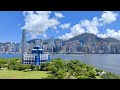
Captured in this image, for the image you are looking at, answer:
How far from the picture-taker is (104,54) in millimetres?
3896

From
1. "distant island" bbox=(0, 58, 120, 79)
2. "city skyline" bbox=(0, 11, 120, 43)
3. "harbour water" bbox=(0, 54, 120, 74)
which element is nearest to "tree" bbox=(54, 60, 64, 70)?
"distant island" bbox=(0, 58, 120, 79)

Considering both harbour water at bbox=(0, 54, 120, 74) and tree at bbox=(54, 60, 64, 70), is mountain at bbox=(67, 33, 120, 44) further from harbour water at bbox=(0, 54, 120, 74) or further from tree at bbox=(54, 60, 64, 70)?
tree at bbox=(54, 60, 64, 70)

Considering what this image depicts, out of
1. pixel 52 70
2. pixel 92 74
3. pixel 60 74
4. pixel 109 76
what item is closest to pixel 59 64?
pixel 52 70

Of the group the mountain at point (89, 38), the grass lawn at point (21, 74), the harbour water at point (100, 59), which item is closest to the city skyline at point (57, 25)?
the mountain at point (89, 38)

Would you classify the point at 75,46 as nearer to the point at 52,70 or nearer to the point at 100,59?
the point at 100,59

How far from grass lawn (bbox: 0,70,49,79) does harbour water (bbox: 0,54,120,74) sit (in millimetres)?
234

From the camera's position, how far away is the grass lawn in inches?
148

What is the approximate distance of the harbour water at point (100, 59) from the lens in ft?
13.0

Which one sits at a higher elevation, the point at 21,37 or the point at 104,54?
the point at 21,37
